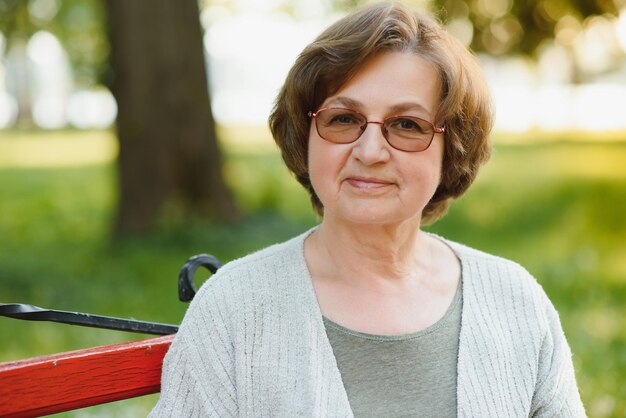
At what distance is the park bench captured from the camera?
1.91 metres

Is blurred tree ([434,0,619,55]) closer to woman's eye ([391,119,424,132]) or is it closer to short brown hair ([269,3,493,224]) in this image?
short brown hair ([269,3,493,224])

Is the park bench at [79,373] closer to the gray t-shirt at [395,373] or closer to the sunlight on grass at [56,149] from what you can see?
the gray t-shirt at [395,373]

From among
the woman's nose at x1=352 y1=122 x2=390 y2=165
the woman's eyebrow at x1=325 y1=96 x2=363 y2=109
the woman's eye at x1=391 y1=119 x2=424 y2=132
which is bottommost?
the woman's nose at x1=352 y1=122 x2=390 y2=165

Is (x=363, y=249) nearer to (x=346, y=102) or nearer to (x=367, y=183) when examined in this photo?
(x=367, y=183)

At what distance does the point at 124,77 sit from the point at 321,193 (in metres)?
6.99

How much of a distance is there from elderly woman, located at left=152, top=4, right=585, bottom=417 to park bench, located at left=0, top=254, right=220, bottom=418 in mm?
93

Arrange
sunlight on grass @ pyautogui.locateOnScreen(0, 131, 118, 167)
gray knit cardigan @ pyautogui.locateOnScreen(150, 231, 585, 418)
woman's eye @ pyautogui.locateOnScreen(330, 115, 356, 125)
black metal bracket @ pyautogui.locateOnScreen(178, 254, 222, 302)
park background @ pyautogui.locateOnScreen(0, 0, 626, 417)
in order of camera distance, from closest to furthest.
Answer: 1. gray knit cardigan @ pyautogui.locateOnScreen(150, 231, 585, 418)
2. woman's eye @ pyautogui.locateOnScreen(330, 115, 356, 125)
3. black metal bracket @ pyautogui.locateOnScreen(178, 254, 222, 302)
4. park background @ pyautogui.locateOnScreen(0, 0, 626, 417)
5. sunlight on grass @ pyautogui.locateOnScreen(0, 131, 118, 167)

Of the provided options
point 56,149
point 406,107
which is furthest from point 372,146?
point 56,149

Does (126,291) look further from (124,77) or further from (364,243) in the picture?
(364,243)

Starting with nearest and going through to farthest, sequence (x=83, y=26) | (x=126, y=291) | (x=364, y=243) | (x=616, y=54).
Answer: (x=364, y=243), (x=126, y=291), (x=83, y=26), (x=616, y=54)

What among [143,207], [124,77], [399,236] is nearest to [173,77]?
[124,77]

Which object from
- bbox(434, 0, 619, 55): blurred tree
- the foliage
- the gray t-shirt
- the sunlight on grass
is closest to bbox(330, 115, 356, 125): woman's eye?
the gray t-shirt

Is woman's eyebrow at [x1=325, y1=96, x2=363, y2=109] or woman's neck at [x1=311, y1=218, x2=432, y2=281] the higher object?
woman's eyebrow at [x1=325, y1=96, x2=363, y2=109]

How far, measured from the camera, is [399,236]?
2.37 meters
